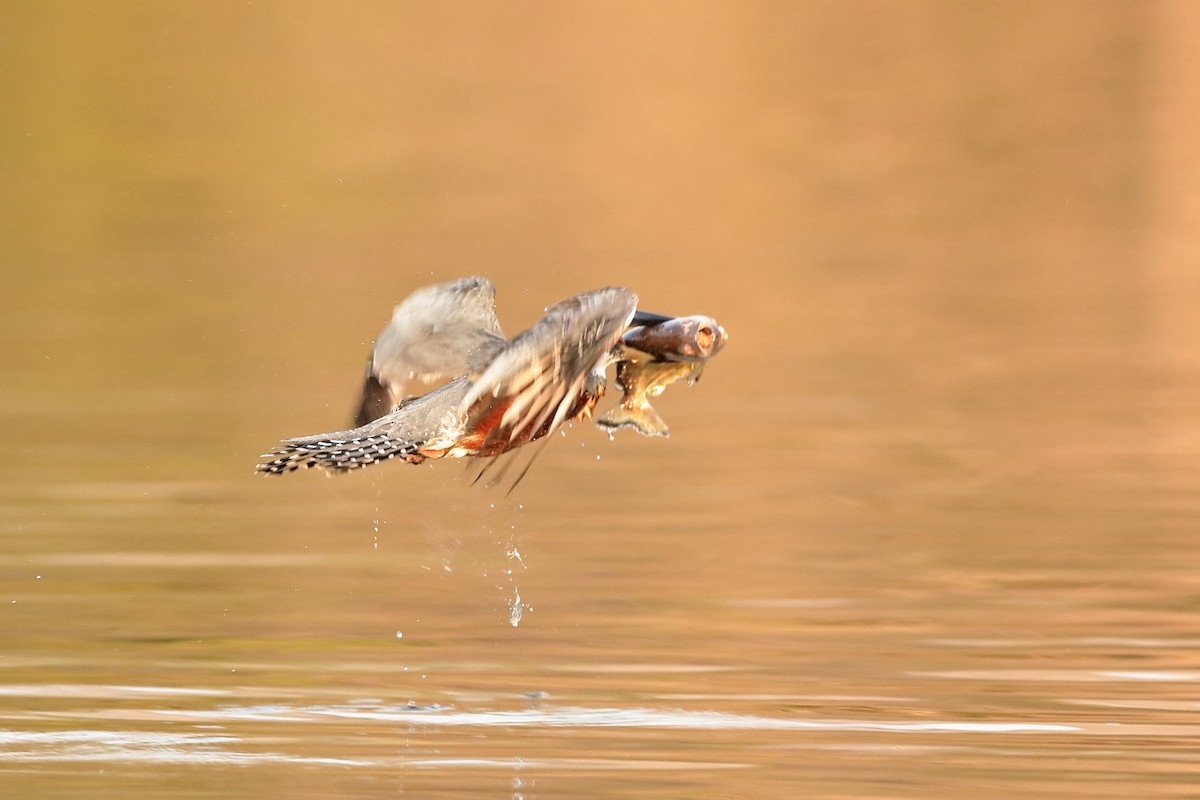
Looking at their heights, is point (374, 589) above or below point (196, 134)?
below

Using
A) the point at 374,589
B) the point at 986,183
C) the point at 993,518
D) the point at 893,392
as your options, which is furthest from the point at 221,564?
the point at 986,183

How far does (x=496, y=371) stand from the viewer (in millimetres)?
6773

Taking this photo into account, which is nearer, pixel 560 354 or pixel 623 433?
pixel 560 354

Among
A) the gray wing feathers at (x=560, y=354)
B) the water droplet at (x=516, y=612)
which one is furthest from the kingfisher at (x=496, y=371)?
the water droplet at (x=516, y=612)

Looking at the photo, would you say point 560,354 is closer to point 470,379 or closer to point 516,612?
point 470,379

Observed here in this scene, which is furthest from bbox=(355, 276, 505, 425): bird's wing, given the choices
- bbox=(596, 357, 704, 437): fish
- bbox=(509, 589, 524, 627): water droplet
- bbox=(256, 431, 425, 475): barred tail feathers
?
bbox=(509, 589, 524, 627): water droplet

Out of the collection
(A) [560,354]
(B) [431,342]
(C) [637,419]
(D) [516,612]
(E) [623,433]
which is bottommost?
(D) [516,612]

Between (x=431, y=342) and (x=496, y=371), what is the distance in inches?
41.1

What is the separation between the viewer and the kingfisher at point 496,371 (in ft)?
21.8

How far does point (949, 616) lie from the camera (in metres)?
8.95

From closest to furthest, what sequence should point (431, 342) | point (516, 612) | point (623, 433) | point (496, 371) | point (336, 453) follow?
point (496, 371) → point (336, 453) → point (431, 342) → point (516, 612) → point (623, 433)

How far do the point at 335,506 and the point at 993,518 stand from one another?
299 cm

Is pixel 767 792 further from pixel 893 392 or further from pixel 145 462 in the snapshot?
pixel 893 392

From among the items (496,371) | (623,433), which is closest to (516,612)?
(496,371)
